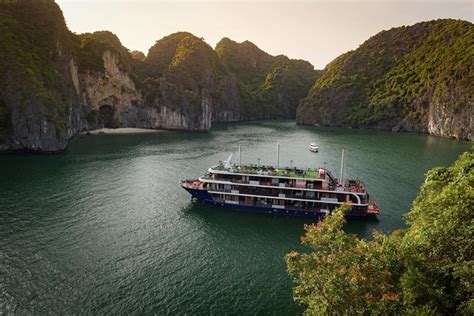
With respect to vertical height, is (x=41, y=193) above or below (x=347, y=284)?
below

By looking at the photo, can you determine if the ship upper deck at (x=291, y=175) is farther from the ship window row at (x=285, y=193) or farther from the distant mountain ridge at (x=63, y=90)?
the distant mountain ridge at (x=63, y=90)

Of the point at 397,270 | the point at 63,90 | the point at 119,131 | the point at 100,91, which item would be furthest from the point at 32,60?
the point at 397,270

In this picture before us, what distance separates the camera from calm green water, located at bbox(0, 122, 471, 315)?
3241 cm

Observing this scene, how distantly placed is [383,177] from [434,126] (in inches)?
4272

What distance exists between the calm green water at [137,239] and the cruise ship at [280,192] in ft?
7.48

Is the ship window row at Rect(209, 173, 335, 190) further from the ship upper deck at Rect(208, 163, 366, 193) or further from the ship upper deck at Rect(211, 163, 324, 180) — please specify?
the ship upper deck at Rect(211, 163, 324, 180)

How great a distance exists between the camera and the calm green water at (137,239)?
32.4 m

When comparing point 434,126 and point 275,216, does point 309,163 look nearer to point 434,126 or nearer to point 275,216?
point 275,216

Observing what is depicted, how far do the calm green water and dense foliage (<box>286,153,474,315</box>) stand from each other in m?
12.8

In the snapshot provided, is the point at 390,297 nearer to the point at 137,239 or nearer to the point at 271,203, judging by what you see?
the point at 137,239

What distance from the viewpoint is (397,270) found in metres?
19.4

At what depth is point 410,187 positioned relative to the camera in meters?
69.9

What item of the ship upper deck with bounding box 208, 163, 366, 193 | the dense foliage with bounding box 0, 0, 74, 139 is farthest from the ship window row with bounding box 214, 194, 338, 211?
the dense foliage with bounding box 0, 0, 74, 139

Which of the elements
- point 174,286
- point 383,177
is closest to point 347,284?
point 174,286
